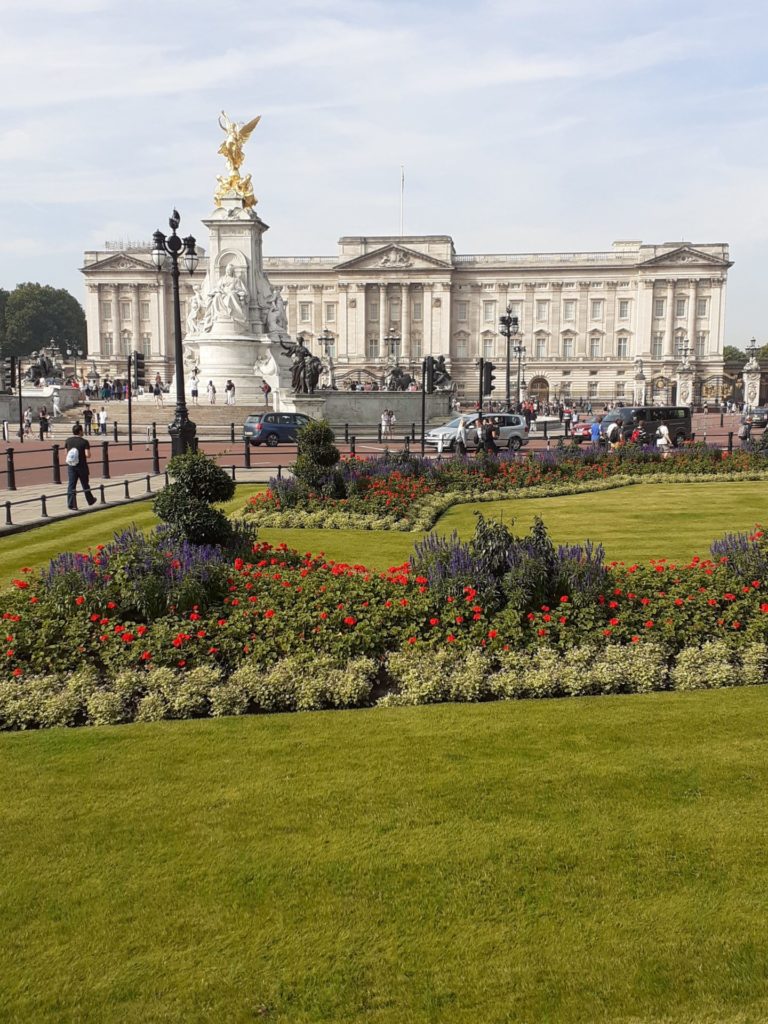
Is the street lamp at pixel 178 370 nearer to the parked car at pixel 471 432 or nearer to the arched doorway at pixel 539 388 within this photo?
the parked car at pixel 471 432

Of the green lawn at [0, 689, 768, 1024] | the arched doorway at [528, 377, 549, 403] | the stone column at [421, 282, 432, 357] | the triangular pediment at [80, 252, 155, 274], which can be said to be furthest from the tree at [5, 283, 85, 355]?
the green lawn at [0, 689, 768, 1024]

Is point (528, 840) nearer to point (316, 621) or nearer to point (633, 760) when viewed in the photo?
point (633, 760)

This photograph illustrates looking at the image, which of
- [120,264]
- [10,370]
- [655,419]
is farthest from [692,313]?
[10,370]

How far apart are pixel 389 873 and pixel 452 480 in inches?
610

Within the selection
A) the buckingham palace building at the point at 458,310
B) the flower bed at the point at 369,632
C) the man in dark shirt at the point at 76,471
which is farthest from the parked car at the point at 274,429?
the buckingham palace building at the point at 458,310

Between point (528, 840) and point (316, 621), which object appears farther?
point (316, 621)

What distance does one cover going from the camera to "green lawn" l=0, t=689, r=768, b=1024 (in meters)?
3.75

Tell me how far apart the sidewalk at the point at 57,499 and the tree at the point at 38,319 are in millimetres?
111829

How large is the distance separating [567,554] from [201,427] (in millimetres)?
35365

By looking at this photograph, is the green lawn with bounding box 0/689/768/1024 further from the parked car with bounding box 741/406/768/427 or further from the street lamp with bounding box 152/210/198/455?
the parked car with bounding box 741/406/768/427

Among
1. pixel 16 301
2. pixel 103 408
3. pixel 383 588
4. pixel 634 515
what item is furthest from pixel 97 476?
pixel 16 301

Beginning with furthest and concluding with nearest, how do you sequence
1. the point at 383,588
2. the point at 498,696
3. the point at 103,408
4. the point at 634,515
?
the point at 103,408 → the point at 634,515 → the point at 383,588 → the point at 498,696

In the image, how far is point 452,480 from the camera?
19.8 meters

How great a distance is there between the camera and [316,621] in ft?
26.7
